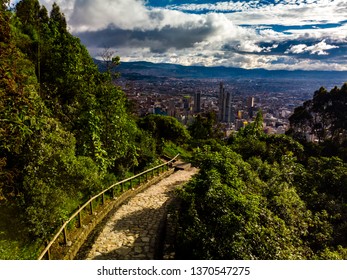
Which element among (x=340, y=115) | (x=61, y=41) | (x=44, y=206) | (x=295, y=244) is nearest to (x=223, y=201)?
(x=295, y=244)

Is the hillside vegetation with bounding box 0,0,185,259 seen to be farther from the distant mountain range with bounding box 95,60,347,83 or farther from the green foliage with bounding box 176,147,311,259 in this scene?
the distant mountain range with bounding box 95,60,347,83

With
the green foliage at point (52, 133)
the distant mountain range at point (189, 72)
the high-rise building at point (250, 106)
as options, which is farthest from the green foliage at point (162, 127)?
the high-rise building at point (250, 106)

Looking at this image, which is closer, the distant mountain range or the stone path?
the stone path

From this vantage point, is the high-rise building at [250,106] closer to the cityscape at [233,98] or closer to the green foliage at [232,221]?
the cityscape at [233,98]

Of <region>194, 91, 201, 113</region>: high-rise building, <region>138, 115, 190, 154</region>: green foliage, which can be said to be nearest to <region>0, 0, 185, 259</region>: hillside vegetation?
<region>138, 115, 190, 154</region>: green foliage

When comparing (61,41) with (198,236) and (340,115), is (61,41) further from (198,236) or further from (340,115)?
(340,115)

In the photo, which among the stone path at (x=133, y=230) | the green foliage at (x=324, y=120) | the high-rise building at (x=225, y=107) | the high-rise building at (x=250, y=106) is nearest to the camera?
the stone path at (x=133, y=230)
